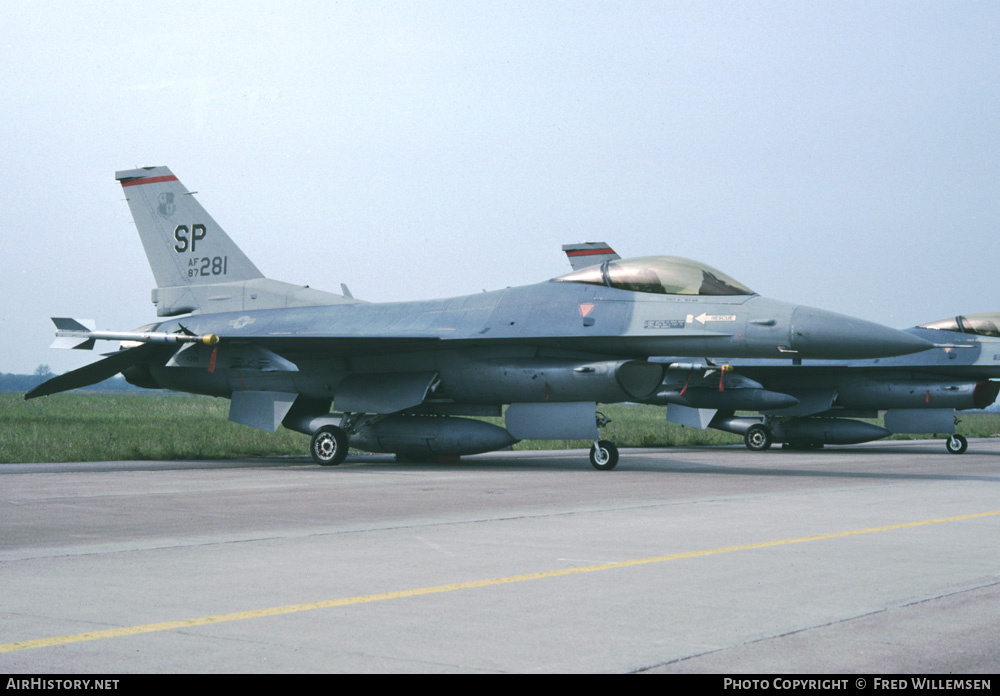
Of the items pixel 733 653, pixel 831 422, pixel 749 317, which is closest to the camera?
pixel 733 653

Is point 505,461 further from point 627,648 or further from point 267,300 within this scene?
point 627,648

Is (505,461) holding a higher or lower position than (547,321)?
lower

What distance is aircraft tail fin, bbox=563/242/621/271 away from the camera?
2880 centimetres

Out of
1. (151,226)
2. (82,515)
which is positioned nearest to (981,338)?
(151,226)

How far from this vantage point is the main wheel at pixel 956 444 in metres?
23.9

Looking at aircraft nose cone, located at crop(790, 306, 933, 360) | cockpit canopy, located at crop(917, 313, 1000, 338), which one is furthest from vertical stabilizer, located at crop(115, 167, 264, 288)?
cockpit canopy, located at crop(917, 313, 1000, 338)

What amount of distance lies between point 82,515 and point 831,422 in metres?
19.8

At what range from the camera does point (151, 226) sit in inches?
796

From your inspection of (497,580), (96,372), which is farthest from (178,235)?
(497,580)

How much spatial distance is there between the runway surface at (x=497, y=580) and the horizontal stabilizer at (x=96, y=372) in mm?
6370

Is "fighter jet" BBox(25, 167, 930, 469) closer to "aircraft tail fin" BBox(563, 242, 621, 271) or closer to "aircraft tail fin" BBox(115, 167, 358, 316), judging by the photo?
"aircraft tail fin" BBox(115, 167, 358, 316)

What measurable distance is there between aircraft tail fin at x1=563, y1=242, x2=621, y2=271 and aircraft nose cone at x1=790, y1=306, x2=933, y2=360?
14877mm

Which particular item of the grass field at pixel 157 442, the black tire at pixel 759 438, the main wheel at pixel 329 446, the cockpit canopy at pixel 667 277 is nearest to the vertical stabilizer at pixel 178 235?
the grass field at pixel 157 442

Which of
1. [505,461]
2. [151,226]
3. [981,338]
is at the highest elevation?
[151,226]
